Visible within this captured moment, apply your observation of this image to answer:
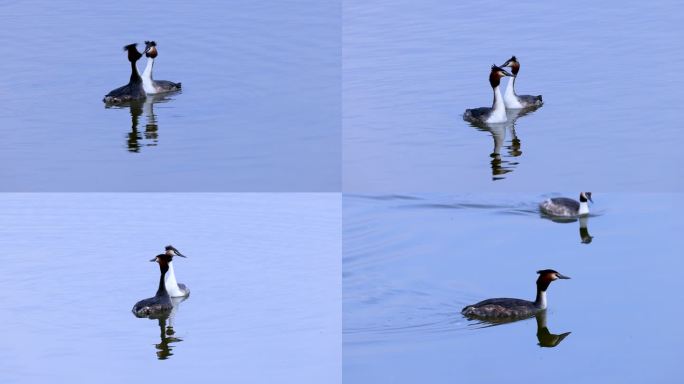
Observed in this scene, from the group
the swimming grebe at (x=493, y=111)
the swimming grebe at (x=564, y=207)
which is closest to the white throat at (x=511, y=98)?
the swimming grebe at (x=493, y=111)

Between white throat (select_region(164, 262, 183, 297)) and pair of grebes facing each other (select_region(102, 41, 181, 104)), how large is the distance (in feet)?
14.7

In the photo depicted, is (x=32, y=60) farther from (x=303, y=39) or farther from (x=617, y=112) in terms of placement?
(x=617, y=112)

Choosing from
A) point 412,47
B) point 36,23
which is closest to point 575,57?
point 412,47

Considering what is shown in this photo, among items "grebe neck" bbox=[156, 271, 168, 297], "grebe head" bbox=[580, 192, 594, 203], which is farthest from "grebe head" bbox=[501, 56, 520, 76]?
"grebe neck" bbox=[156, 271, 168, 297]

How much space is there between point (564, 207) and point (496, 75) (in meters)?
2.53

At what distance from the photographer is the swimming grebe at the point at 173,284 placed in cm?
2083

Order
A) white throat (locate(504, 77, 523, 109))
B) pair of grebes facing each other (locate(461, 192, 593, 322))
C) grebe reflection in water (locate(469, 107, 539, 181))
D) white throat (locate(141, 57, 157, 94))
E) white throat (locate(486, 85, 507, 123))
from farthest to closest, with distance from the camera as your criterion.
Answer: white throat (locate(141, 57, 157, 94))
white throat (locate(504, 77, 523, 109))
white throat (locate(486, 85, 507, 123))
grebe reflection in water (locate(469, 107, 539, 181))
pair of grebes facing each other (locate(461, 192, 593, 322))

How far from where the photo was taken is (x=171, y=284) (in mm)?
20953

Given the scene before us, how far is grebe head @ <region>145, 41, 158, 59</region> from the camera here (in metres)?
26.6

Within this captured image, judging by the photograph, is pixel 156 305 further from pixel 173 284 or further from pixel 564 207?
pixel 564 207

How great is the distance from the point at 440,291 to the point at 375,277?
98 centimetres

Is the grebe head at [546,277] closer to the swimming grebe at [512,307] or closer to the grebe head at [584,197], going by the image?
the swimming grebe at [512,307]

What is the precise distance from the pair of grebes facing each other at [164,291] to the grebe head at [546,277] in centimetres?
436

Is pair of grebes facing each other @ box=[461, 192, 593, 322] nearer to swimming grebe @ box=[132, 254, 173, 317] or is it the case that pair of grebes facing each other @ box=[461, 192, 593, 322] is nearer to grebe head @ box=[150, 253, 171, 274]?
swimming grebe @ box=[132, 254, 173, 317]
